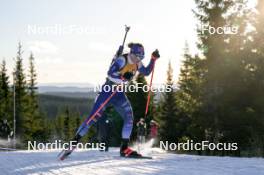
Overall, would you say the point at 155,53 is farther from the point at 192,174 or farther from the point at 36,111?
the point at 36,111

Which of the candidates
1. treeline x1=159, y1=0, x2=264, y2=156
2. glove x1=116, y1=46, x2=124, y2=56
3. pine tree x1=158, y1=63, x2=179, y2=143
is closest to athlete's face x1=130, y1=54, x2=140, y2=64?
glove x1=116, y1=46, x2=124, y2=56

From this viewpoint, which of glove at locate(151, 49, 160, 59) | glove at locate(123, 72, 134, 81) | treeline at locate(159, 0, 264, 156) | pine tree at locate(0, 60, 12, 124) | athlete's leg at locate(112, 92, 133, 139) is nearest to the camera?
glove at locate(123, 72, 134, 81)

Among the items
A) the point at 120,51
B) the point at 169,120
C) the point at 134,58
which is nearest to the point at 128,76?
the point at 134,58

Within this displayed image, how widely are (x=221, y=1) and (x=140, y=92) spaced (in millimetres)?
17202

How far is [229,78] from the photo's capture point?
26.9 m

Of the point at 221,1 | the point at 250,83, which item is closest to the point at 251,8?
the point at 221,1

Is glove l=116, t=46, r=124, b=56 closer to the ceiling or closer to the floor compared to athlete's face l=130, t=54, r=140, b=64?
closer to the ceiling

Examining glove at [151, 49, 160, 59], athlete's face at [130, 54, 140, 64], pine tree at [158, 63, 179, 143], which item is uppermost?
glove at [151, 49, 160, 59]

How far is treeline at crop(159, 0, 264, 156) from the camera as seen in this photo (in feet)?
86.6

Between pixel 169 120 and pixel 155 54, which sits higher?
pixel 155 54

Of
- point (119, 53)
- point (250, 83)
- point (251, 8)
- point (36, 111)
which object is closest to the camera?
point (119, 53)

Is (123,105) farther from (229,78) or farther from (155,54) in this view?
(229,78)

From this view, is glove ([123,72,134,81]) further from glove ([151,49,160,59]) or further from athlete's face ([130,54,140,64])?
glove ([151,49,160,59])

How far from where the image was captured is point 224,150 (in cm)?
2748
